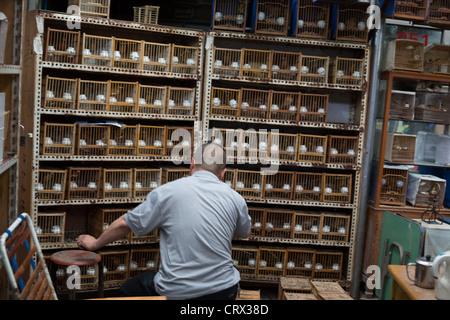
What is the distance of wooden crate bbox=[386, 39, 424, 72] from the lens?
5.49 meters

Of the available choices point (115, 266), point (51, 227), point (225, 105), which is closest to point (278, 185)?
point (225, 105)

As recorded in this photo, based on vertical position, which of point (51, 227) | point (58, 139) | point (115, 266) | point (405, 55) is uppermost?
Answer: point (405, 55)

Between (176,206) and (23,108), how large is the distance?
8.43 ft

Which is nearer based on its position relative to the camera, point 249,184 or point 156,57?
point 156,57

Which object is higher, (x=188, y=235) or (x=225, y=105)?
(x=225, y=105)

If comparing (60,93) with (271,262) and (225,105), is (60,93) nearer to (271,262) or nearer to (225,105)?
(225,105)

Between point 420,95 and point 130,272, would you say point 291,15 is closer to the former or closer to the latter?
point 420,95

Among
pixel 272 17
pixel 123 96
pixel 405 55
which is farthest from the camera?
pixel 405 55

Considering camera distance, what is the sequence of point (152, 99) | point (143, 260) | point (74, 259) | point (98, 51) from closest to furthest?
point (74, 259), point (98, 51), point (152, 99), point (143, 260)

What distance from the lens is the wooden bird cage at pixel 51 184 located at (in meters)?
4.73

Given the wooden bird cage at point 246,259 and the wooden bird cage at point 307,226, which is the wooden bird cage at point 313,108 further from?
the wooden bird cage at point 246,259

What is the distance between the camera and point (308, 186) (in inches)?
215

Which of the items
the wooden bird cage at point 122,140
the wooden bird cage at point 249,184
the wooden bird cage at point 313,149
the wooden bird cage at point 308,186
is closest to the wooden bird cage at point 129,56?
the wooden bird cage at point 122,140

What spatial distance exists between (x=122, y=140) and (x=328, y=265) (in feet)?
8.48
